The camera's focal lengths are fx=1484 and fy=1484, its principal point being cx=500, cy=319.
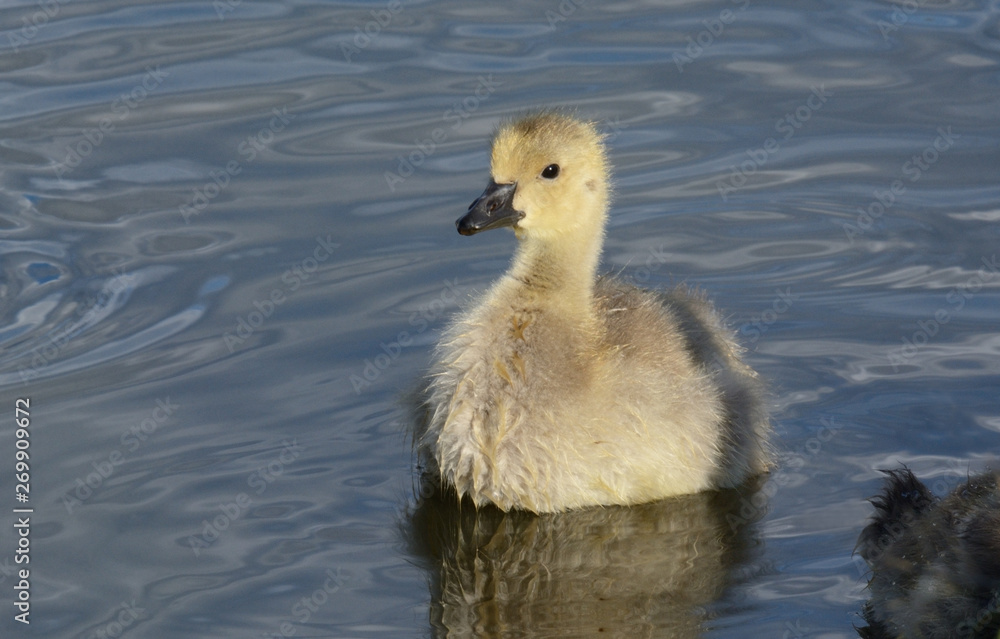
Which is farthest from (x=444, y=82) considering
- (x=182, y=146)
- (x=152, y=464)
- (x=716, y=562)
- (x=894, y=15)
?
(x=716, y=562)

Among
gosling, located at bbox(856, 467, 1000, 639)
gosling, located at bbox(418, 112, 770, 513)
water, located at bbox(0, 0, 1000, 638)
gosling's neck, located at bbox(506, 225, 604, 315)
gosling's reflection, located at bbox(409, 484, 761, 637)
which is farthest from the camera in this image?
gosling's neck, located at bbox(506, 225, 604, 315)

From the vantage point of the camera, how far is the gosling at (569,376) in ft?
19.5

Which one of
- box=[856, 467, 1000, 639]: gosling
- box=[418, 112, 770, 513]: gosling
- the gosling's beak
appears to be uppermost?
the gosling's beak

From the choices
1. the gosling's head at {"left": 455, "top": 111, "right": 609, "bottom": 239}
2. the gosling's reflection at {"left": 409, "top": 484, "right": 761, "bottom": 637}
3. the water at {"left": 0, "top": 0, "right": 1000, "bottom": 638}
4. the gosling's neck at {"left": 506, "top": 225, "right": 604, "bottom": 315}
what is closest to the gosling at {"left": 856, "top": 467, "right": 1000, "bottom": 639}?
the water at {"left": 0, "top": 0, "right": 1000, "bottom": 638}

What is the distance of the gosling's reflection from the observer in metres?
5.25

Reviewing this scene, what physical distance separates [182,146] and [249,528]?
3.93 m

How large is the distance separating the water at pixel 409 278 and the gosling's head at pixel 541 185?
3.07 feet

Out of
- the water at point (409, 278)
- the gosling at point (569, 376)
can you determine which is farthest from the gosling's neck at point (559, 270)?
the water at point (409, 278)

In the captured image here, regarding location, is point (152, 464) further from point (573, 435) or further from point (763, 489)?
point (763, 489)

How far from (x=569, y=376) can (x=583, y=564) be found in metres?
0.80

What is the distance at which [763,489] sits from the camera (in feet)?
20.5

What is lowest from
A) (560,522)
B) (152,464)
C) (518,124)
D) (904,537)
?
A: (904,537)

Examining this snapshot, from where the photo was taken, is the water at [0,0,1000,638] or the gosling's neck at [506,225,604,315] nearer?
the water at [0,0,1000,638]

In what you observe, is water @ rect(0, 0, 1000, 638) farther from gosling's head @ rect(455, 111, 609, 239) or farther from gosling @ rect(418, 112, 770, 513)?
gosling's head @ rect(455, 111, 609, 239)
